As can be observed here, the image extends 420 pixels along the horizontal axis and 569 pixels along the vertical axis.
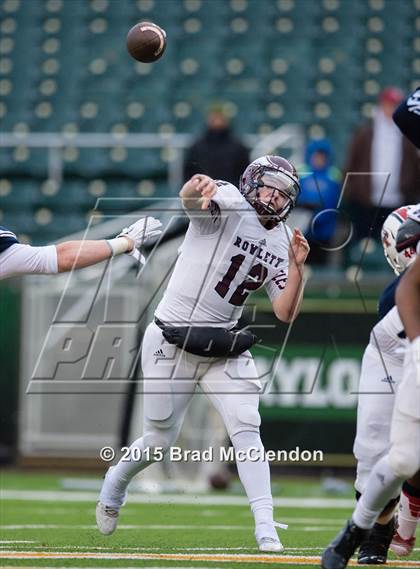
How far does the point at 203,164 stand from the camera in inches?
457

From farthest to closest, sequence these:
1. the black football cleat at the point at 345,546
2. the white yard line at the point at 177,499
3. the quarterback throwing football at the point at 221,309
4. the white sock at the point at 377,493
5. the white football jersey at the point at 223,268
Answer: the white yard line at the point at 177,499
the white football jersey at the point at 223,268
the quarterback throwing football at the point at 221,309
the black football cleat at the point at 345,546
the white sock at the point at 377,493

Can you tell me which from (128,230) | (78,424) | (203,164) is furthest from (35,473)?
(128,230)

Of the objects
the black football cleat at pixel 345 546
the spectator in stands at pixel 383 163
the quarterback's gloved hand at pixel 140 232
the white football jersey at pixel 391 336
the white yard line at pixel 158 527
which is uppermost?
the quarterback's gloved hand at pixel 140 232

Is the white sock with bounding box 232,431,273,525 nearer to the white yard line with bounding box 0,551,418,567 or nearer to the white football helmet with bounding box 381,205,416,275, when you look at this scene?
the white yard line with bounding box 0,551,418,567

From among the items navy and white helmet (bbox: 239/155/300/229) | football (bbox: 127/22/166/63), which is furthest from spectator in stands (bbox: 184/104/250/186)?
navy and white helmet (bbox: 239/155/300/229)

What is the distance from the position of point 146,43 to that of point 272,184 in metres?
1.06

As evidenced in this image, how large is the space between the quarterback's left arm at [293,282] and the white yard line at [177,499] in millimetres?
3482

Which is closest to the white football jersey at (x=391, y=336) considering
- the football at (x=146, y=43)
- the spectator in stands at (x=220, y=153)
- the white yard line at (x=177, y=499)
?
the football at (x=146, y=43)

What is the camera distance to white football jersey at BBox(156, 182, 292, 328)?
6.00 metres

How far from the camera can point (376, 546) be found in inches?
214

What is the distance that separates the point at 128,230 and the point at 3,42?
→ 9.91m

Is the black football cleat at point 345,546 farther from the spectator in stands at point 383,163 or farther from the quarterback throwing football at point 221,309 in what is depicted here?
the spectator in stands at point 383,163

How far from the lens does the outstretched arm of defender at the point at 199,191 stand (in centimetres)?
540

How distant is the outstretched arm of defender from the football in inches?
49.6
